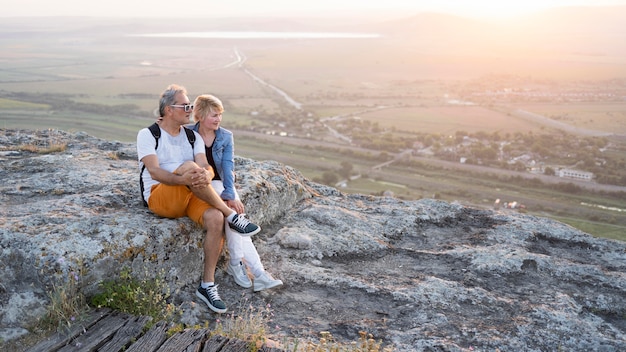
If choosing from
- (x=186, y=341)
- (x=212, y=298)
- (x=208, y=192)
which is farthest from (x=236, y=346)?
(x=208, y=192)

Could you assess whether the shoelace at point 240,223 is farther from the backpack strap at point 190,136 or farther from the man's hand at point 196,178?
the backpack strap at point 190,136

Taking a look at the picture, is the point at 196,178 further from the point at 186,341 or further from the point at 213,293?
the point at 186,341

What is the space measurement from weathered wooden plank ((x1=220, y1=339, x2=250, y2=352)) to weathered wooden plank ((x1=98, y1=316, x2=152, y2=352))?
873 millimetres

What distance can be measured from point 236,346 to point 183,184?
7.11 ft

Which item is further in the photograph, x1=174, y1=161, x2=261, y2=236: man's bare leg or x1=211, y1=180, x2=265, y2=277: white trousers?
x1=211, y1=180, x2=265, y2=277: white trousers

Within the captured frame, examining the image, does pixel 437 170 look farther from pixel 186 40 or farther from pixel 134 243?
pixel 186 40

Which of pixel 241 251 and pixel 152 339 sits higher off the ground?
pixel 241 251

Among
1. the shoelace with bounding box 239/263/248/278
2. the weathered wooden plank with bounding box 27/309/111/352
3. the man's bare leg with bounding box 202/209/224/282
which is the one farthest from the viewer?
the shoelace with bounding box 239/263/248/278

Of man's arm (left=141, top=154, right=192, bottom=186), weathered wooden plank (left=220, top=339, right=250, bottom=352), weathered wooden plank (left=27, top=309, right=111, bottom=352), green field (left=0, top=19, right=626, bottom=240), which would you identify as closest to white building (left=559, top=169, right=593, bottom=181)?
green field (left=0, top=19, right=626, bottom=240)

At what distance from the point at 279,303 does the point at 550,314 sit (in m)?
3.29

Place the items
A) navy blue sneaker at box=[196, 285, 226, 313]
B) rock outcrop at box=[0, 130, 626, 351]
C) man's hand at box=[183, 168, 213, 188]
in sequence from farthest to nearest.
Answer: man's hand at box=[183, 168, 213, 188] < navy blue sneaker at box=[196, 285, 226, 313] < rock outcrop at box=[0, 130, 626, 351]

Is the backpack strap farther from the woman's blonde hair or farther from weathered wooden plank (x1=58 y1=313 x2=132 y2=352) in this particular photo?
weathered wooden plank (x1=58 y1=313 x2=132 y2=352)

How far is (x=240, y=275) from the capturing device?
643cm

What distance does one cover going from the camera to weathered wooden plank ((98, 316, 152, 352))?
4629mm
